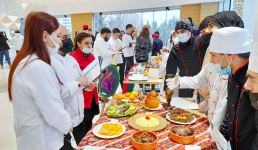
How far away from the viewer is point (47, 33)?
120cm

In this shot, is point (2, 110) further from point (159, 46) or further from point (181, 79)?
point (159, 46)

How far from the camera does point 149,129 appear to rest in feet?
4.24

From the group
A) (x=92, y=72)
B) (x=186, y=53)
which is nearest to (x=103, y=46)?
(x=186, y=53)

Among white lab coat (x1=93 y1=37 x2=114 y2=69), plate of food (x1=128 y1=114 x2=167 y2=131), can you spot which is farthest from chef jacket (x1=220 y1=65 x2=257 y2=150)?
white lab coat (x1=93 y1=37 x2=114 y2=69)

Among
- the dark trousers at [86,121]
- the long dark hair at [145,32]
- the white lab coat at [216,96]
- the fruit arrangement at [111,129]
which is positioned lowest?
the dark trousers at [86,121]

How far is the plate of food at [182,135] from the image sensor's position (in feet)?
3.73

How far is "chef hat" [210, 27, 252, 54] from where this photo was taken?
116 cm

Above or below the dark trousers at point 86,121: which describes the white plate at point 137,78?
above

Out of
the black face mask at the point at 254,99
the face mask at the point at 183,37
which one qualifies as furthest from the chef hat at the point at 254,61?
the face mask at the point at 183,37

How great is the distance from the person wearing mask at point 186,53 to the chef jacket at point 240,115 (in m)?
1.14

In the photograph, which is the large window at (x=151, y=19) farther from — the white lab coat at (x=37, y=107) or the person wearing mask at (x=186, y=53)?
the white lab coat at (x=37, y=107)

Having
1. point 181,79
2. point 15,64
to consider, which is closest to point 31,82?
point 15,64

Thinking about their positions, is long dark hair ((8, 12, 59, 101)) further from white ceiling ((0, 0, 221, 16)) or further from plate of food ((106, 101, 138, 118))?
white ceiling ((0, 0, 221, 16))

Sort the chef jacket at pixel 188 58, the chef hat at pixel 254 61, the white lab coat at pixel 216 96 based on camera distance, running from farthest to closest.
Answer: the chef jacket at pixel 188 58 → the white lab coat at pixel 216 96 → the chef hat at pixel 254 61
